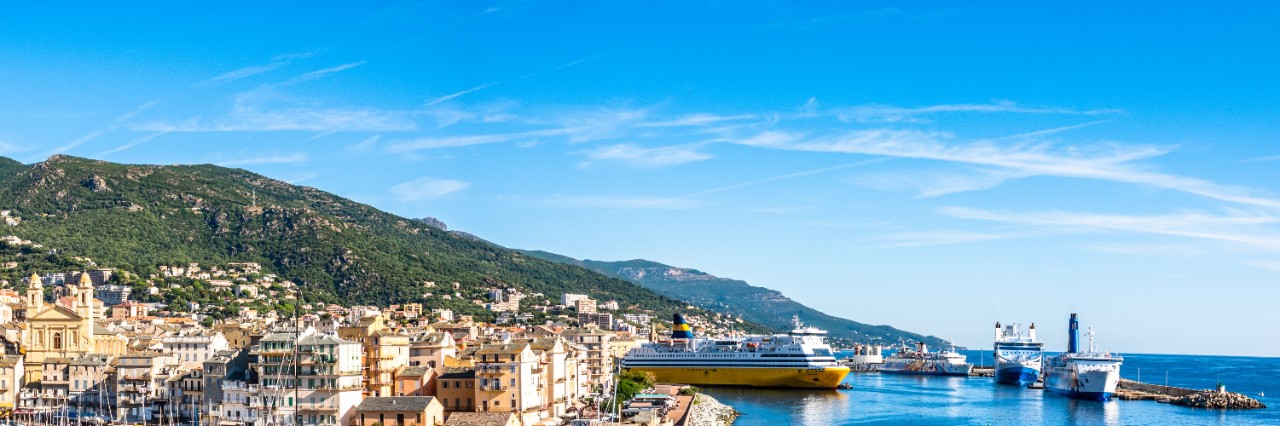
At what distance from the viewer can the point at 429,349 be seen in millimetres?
61000

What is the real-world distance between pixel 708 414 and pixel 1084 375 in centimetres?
4530

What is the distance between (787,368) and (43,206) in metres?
96.6

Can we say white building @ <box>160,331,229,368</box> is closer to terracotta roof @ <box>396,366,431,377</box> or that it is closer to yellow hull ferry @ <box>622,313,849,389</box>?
terracotta roof @ <box>396,366,431,377</box>

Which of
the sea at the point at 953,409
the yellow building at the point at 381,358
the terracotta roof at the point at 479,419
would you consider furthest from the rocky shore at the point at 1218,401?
the yellow building at the point at 381,358

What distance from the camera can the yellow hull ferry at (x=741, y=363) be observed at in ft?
352

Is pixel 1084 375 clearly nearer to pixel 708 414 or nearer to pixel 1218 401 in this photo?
pixel 1218 401

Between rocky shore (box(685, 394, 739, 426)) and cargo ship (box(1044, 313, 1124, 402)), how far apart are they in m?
36.7

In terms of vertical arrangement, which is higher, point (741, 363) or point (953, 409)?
point (741, 363)

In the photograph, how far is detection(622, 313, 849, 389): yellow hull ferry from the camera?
10738 centimetres

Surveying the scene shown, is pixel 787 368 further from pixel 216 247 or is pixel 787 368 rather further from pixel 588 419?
pixel 216 247

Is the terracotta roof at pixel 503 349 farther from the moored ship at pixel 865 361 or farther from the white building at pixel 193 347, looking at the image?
the moored ship at pixel 865 361

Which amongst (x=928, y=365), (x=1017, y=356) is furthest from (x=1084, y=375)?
(x=928, y=365)

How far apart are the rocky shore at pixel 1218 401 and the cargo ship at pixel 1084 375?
16.8 feet

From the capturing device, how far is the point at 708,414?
71.3 meters
